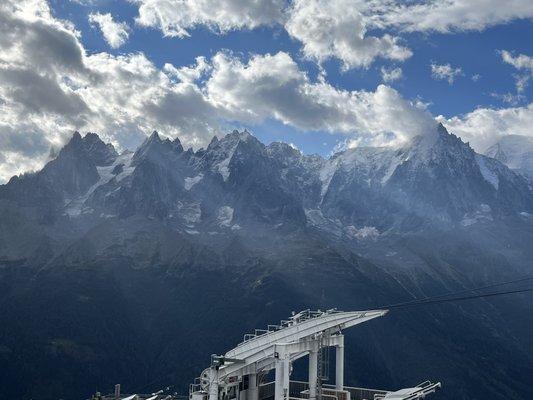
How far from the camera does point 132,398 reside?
106 m

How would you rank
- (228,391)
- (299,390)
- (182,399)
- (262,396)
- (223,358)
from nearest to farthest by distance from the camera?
1. (223,358)
2. (228,391)
3. (262,396)
4. (299,390)
5. (182,399)

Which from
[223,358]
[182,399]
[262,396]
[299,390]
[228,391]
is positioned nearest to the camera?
[223,358]

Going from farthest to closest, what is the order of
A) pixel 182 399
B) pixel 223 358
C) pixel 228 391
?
pixel 182 399 < pixel 228 391 < pixel 223 358

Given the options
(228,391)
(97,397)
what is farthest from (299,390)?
(97,397)

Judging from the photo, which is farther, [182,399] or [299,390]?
[182,399]

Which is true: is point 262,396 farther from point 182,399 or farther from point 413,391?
point 182,399

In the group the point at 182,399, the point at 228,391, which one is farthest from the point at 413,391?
the point at 182,399

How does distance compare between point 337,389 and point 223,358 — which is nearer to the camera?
point 223,358

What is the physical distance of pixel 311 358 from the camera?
95.1 m

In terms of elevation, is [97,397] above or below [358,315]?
below

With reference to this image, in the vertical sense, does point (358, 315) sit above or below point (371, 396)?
above

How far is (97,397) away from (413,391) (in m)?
46.3

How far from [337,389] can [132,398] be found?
102 ft

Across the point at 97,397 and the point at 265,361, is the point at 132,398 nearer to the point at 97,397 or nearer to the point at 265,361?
the point at 97,397
